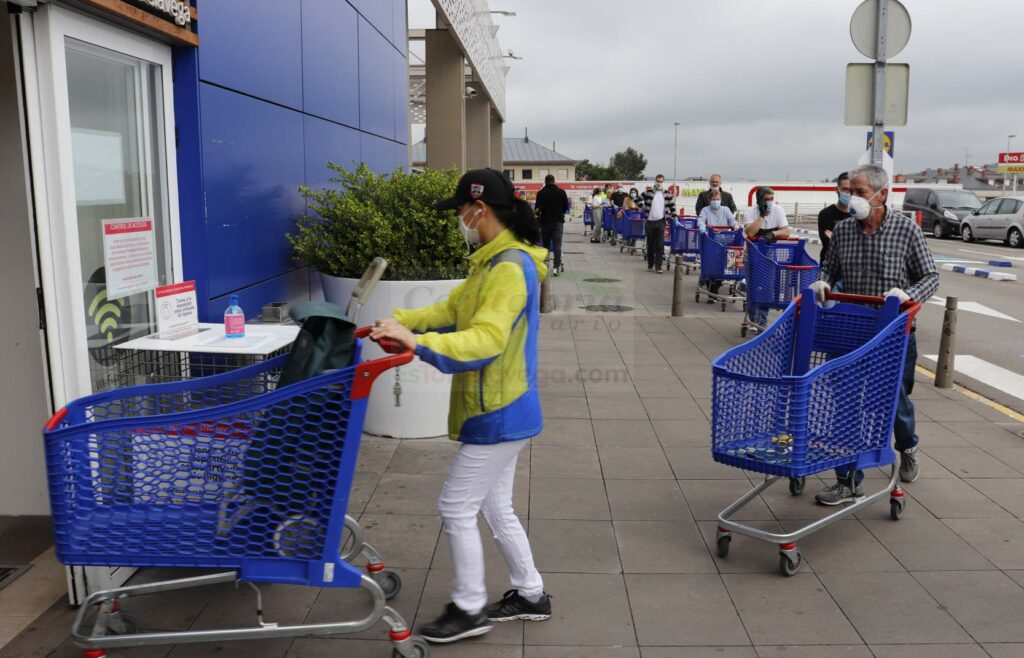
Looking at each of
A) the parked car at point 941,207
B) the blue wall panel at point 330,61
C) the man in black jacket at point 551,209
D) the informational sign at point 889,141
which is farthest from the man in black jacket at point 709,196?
the parked car at point 941,207

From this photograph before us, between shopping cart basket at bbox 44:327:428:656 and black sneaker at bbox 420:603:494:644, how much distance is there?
1.47 feet

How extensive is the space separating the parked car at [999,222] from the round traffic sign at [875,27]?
883 inches

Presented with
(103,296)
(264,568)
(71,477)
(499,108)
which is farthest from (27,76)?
(499,108)

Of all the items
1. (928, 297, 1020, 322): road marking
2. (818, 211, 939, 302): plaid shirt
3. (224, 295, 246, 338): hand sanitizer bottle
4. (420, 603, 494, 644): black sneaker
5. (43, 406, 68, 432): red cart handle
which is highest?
(818, 211, 939, 302): plaid shirt

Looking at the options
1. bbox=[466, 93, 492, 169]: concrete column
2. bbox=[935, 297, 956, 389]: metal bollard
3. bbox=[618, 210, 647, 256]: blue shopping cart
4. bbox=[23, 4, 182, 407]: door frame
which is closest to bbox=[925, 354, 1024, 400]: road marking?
bbox=[935, 297, 956, 389]: metal bollard

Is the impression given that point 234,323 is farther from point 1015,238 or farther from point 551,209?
point 1015,238

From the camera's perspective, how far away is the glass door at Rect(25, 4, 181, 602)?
3758 millimetres

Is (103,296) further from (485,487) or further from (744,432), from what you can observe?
(744,432)

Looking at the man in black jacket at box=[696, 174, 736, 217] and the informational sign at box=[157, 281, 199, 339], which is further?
the man in black jacket at box=[696, 174, 736, 217]

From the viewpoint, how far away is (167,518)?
3111 millimetres

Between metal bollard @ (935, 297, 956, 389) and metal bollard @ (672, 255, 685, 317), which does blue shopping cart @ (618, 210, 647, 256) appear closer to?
metal bollard @ (672, 255, 685, 317)

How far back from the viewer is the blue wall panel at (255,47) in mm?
5207

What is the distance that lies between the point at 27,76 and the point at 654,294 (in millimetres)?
12179

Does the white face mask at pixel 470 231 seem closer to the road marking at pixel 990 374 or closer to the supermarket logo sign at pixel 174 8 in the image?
the supermarket logo sign at pixel 174 8
